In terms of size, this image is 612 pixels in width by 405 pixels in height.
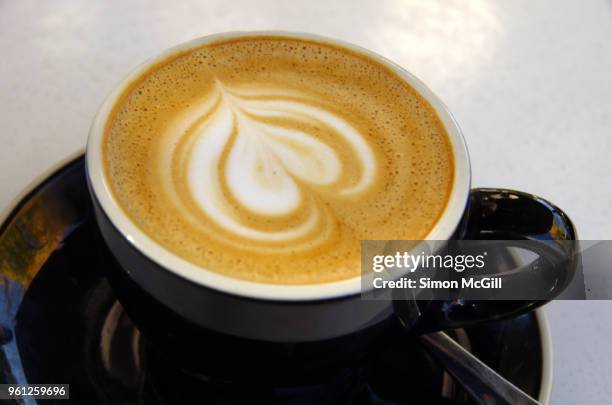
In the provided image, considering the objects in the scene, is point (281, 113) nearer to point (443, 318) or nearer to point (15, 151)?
point (443, 318)

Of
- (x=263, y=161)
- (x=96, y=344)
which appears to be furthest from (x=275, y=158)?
(x=96, y=344)

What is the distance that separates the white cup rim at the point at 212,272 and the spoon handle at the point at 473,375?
190mm

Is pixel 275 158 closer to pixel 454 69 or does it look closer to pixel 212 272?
pixel 212 272

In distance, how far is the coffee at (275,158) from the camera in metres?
0.63

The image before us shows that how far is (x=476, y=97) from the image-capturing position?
1.25 metres

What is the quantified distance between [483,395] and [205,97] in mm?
429

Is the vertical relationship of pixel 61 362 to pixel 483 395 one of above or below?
below

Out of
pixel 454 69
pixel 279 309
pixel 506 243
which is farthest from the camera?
pixel 454 69

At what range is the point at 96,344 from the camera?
2.52 ft

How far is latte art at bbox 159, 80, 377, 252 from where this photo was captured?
2.17ft

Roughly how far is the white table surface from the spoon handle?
23 centimetres

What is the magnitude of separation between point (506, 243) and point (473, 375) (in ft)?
0.50

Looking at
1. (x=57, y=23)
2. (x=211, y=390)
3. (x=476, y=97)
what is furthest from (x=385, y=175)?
(x=57, y=23)

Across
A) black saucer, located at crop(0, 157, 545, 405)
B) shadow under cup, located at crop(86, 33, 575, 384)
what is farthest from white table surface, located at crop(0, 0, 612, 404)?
shadow under cup, located at crop(86, 33, 575, 384)
